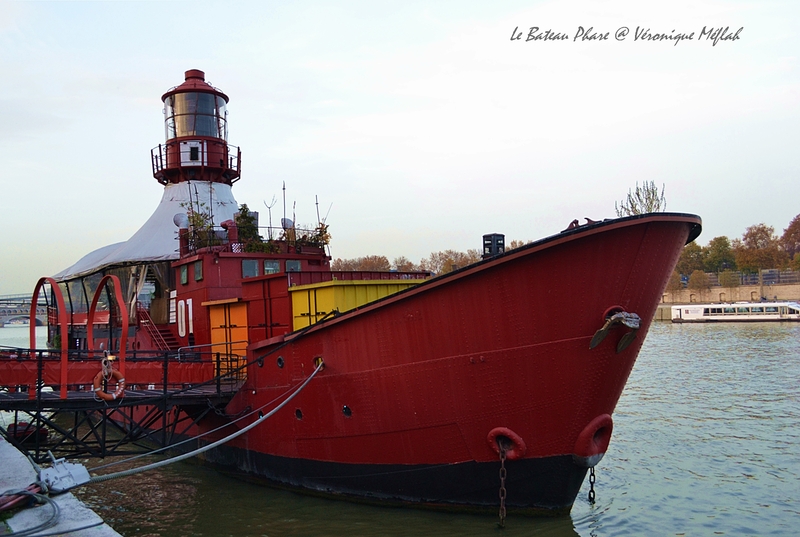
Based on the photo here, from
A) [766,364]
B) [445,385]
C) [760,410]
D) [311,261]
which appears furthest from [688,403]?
[445,385]

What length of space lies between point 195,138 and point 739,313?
201 ft

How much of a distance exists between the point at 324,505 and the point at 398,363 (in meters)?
3.23

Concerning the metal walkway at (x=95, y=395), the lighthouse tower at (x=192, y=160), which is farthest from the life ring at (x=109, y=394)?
the lighthouse tower at (x=192, y=160)

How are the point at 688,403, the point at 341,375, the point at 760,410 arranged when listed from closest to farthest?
the point at 341,375 → the point at 760,410 → the point at 688,403

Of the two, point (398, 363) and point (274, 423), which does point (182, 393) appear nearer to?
point (274, 423)

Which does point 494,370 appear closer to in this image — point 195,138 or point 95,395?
point 95,395

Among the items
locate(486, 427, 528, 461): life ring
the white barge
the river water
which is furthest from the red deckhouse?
the white barge

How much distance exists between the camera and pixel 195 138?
24922 millimetres

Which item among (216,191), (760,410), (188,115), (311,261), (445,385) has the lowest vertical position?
(760,410)

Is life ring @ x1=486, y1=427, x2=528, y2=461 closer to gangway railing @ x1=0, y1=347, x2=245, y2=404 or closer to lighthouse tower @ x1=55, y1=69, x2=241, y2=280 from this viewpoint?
gangway railing @ x1=0, y1=347, x2=245, y2=404

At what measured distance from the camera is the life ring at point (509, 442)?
30.4ft

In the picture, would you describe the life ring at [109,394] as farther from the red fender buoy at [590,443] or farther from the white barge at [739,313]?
the white barge at [739,313]

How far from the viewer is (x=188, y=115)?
25156 mm

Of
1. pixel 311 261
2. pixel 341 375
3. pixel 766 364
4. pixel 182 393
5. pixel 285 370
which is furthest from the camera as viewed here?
pixel 766 364
